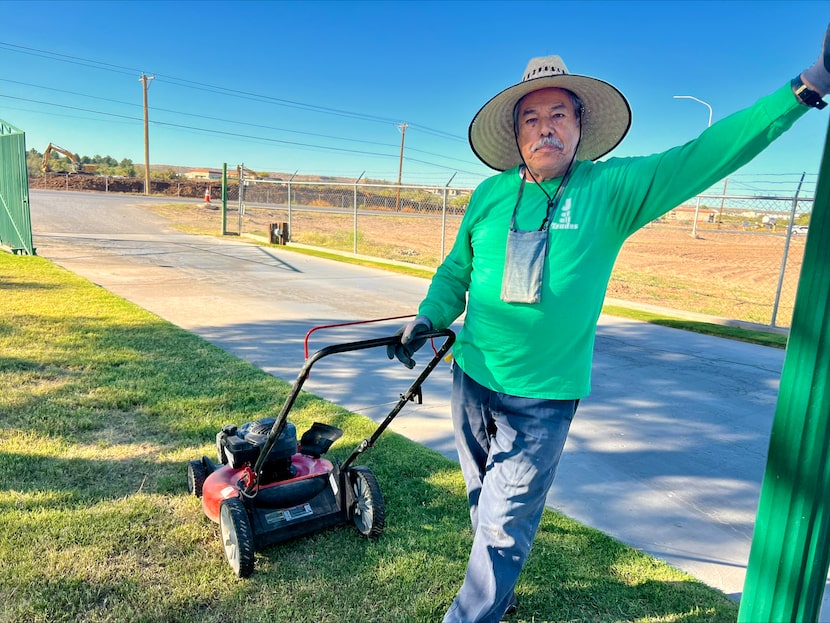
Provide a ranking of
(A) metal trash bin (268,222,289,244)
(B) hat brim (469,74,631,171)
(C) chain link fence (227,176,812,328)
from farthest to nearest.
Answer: (A) metal trash bin (268,222,289,244), (C) chain link fence (227,176,812,328), (B) hat brim (469,74,631,171)

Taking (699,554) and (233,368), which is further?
(233,368)

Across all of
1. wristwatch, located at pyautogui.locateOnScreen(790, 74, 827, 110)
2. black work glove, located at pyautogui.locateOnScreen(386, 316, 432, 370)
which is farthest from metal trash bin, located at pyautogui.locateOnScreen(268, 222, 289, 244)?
wristwatch, located at pyautogui.locateOnScreen(790, 74, 827, 110)

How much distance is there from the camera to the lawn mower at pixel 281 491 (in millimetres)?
2527

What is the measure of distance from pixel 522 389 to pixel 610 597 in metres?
1.12

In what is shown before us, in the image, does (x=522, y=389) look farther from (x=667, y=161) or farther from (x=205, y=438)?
(x=205, y=438)

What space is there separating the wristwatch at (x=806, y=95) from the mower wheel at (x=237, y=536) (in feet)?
7.65

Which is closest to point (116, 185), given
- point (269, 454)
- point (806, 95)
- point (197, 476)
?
point (197, 476)

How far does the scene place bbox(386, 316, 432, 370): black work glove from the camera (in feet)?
7.04

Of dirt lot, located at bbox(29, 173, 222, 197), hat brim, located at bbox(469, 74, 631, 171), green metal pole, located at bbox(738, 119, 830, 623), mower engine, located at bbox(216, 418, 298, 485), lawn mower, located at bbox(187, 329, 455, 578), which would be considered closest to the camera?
green metal pole, located at bbox(738, 119, 830, 623)

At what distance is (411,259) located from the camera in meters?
15.8

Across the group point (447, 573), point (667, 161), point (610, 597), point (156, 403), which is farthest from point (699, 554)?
point (156, 403)

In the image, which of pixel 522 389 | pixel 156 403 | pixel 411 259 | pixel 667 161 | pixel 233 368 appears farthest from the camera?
pixel 411 259

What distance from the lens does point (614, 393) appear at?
5.10 m

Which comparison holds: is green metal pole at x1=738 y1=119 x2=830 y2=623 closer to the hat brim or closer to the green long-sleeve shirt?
the green long-sleeve shirt
